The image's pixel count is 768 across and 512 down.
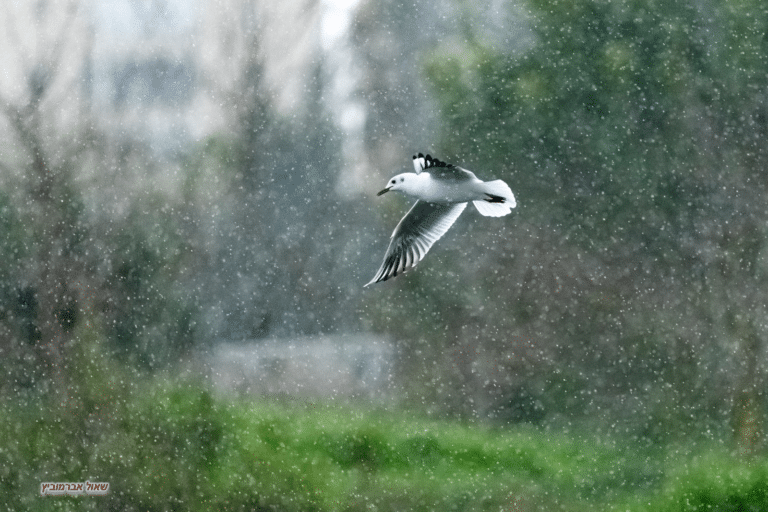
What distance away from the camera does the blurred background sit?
6.79ft

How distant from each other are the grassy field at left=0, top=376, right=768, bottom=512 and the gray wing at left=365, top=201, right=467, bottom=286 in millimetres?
676

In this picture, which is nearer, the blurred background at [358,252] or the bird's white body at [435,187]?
the bird's white body at [435,187]

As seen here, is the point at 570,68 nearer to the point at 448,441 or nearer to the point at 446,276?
the point at 446,276

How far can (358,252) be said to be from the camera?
2.12 m

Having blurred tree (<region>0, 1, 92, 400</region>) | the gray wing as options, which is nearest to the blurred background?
blurred tree (<region>0, 1, 92, 400</region>)

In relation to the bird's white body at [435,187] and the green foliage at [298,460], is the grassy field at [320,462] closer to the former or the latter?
the green foliage at [298,460]

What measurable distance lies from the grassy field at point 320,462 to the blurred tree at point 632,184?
0.50 feet

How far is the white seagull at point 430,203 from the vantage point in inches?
58.5

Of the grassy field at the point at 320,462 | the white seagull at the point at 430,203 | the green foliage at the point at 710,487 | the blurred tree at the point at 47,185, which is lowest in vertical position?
the green foliage at the point at 710,487

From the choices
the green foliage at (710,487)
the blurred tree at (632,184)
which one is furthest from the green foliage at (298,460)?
the blurred tree at (632,184)

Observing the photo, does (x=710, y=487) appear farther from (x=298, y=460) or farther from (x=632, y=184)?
(x=298, y=460)

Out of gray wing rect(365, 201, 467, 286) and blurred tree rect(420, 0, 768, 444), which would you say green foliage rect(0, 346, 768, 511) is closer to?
blurred tree rect(420, 0, 768, 444)

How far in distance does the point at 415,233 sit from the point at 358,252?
0.56 metres

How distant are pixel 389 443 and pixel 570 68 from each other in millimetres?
1058
